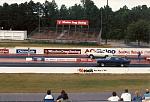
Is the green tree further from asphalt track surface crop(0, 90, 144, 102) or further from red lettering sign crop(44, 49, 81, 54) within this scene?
asphalt track surface crop(0, 90, 144, 102)

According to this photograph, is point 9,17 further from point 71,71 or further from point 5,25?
point 71,71

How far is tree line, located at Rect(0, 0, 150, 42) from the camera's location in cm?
11600

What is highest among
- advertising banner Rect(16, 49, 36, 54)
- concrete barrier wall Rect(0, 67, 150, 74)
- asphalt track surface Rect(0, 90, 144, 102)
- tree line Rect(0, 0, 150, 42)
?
tree line Rect(0, 0, 150, 42)

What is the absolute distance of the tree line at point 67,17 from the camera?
116m

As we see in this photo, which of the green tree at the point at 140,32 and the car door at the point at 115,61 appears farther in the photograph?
the green tree at the point at 140,32

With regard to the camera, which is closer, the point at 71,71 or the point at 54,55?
the point at 71,71

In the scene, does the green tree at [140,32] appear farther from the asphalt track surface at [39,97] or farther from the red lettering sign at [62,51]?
the asphalt track surface at [39,97]

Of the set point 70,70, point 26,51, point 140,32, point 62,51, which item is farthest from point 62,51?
point 140,32

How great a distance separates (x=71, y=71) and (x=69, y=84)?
17.1 ft

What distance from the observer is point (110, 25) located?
408 feet

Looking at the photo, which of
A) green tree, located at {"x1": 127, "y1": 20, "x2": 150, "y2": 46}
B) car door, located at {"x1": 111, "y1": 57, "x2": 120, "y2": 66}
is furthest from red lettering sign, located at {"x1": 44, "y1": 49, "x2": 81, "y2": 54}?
green tree, located at {"x1": 127, "y1": 20, "x2": 150, "y2": 46}

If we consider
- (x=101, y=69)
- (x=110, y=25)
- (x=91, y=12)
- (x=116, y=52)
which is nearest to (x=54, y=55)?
(x=116, y=52)

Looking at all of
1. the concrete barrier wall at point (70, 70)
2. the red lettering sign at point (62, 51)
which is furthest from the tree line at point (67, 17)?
the concrete barrier wall at point (70, 70)

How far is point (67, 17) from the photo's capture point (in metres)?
150
